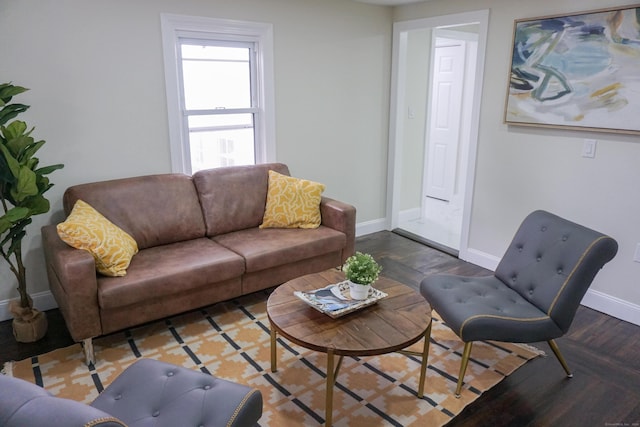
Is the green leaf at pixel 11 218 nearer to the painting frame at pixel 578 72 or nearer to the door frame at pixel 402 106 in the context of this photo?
the door frame at pixel 402 106

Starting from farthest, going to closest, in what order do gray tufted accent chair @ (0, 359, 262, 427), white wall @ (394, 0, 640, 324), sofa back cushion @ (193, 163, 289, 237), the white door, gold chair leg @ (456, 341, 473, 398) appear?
the white door, sofa back cushion @ (193, 163, 289, 237), white wall @ (394, 0, 640, 324), gold chair leg @ (456, 341, 473, 398), gray tufted accent chair @ (0, 359, 262, 427)

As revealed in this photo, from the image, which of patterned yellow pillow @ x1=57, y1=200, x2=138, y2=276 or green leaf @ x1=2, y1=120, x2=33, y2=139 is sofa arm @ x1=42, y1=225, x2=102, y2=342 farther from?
green leaf @ x1=2, y1=120, x2=33, y2=139

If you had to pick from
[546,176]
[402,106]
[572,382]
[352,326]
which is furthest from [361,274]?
[402,106]

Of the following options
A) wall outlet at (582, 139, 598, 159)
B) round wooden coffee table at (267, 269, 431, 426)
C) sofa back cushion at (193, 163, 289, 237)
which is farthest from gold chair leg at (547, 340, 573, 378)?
sofa back cushion at (193, 163, 289, 237)

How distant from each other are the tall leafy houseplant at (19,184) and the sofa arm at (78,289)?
26 centimetres

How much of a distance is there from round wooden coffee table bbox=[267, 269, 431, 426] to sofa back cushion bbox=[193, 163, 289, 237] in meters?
1.15

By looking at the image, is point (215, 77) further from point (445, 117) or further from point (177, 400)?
point (445, 117)

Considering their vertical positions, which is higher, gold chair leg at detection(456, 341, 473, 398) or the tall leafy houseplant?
the tall leafy houseplant

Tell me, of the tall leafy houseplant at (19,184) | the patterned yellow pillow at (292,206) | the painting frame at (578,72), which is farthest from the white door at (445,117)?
the tall leafy houseplant at (19,184)

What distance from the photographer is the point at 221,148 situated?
3824 millimetres

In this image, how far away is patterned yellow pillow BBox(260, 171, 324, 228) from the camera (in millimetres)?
3523

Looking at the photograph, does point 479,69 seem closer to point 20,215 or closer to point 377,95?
point 377,95

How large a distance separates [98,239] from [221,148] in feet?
4.90

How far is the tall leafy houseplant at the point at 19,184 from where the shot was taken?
2.43 meters
